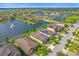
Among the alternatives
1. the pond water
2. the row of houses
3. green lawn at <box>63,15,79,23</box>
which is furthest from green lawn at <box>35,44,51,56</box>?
green lawn at <box>63,15,79,23</box>

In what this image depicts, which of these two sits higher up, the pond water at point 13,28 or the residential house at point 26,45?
the pond water at point 13,28

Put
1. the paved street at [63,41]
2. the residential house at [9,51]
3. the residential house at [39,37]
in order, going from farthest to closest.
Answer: the residential house at [39,37] < the paved street at [63,41] < the residential house at [9,51]

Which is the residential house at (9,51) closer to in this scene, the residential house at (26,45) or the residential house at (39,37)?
the residential house at (26,45)

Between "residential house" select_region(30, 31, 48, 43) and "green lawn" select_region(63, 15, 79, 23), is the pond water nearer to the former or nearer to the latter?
"residential house" select_region(30, 31, 48, 43)

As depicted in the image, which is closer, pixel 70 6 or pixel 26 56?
pixel 26 56

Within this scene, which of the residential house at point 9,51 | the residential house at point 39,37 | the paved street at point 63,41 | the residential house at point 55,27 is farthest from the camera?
the residential house at point 55,27

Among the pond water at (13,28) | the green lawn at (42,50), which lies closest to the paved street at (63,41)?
the green lawn at (42,50)

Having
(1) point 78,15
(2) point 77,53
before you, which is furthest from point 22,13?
(2) point 77,53

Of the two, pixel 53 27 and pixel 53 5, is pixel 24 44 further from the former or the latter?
pixel 53 5
